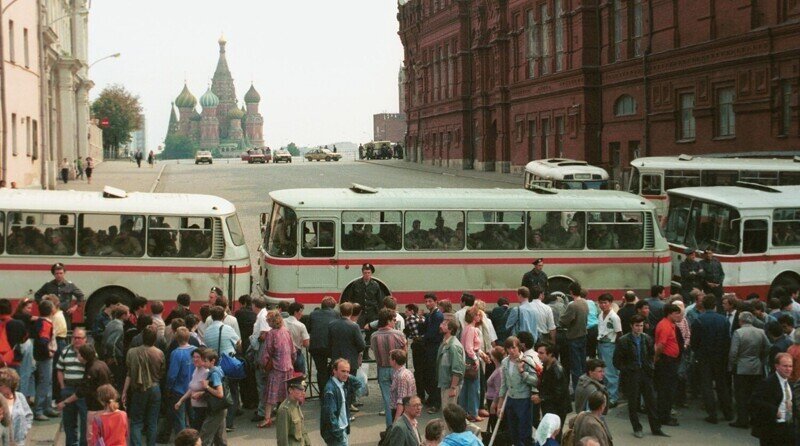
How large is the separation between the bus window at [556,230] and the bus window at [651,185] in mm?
12231

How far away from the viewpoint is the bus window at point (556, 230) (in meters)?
23.6

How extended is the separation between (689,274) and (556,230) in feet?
9.87

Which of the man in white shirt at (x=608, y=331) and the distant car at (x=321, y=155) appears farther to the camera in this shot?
the distant car at (x=321, y=155)

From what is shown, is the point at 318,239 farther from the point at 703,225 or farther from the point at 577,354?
the point at 703,225

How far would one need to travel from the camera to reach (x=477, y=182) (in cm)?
6425

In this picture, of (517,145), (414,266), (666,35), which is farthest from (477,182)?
(414,266)

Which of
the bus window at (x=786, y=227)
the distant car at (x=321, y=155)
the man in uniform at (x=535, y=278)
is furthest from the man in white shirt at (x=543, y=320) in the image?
the distant car at (x=321, y=155)

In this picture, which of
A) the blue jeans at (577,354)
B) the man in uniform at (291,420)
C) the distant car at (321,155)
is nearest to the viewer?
the man in uniform at (291,420)

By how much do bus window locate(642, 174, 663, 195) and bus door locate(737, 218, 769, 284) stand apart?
10.5 meters

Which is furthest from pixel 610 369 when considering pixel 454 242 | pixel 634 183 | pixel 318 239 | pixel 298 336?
pixel 634 183

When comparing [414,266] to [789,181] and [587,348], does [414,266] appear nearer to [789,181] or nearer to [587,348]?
[587,348]

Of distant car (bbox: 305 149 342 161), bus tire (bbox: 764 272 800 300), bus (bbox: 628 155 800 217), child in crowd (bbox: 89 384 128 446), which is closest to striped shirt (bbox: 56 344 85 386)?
child in crowd (bbox: 89 384 128 446)

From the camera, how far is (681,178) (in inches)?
1363

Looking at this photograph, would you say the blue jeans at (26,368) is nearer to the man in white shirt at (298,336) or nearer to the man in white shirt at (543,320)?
the man in white shirt at (298,336)
